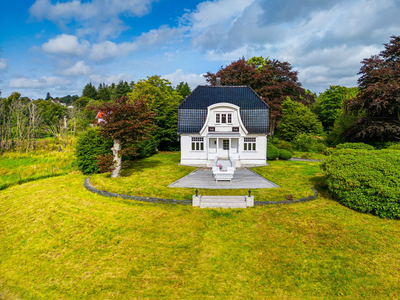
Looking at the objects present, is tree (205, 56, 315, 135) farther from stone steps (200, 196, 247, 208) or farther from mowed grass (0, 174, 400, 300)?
mowed grass (0, 174, 400, 300)

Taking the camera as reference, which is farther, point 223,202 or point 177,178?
point 177,178

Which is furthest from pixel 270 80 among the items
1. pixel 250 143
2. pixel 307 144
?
pixel 250 143

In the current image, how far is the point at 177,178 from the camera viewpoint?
1557 cm

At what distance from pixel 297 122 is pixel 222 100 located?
14.1 m

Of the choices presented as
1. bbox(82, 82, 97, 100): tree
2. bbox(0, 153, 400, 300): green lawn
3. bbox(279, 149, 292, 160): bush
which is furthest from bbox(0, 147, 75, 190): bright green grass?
bbox(82, 82, 97, 100): tree

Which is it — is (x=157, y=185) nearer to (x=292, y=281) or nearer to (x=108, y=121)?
(x=108, y=121)

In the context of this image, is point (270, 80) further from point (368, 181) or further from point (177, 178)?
point (368, 181)

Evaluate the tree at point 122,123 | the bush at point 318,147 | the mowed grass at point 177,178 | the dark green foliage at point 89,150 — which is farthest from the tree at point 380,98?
the dark green foliage at point 89,150

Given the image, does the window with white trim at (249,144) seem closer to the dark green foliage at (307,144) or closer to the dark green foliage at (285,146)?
A: the dark green foliage at (285,146)

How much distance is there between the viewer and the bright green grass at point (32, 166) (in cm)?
1602

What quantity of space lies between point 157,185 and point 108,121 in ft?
17.8

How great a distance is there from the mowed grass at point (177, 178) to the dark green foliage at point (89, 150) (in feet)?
4.32

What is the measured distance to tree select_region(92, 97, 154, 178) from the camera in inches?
559

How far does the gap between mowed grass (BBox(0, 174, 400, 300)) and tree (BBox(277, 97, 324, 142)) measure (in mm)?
21552
